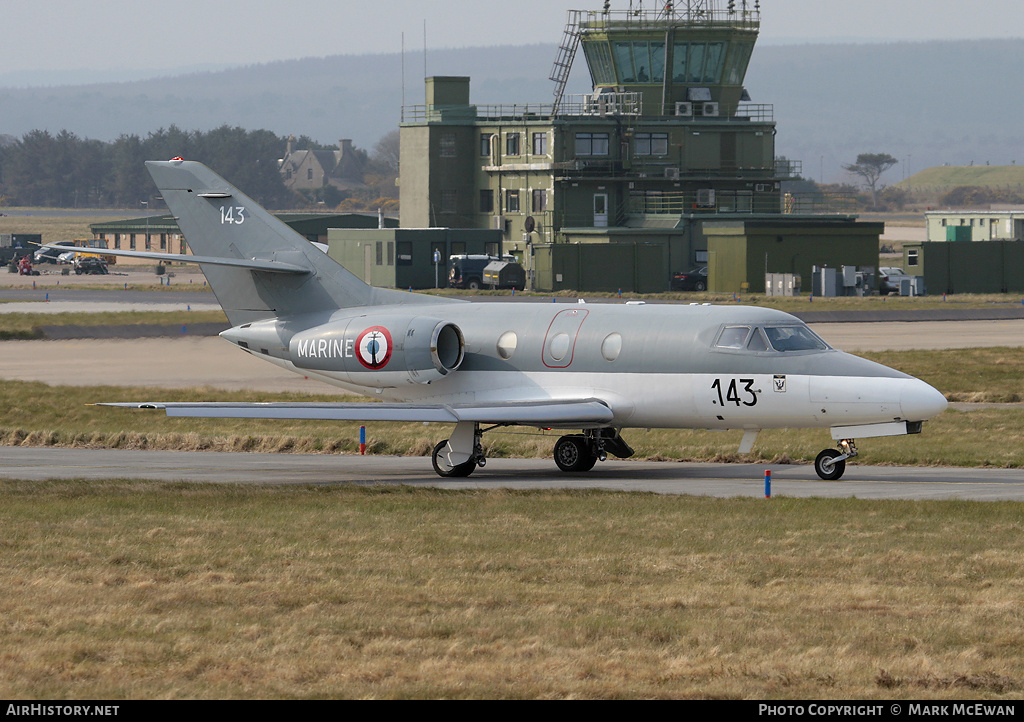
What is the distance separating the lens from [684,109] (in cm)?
8938

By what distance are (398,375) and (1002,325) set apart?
39.9m

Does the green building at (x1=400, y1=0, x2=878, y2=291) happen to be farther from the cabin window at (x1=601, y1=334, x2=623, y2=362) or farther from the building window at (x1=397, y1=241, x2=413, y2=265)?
the cabin window at (x1=601, y1=334, x2=623, y2=362)

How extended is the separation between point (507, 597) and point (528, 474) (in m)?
12.1

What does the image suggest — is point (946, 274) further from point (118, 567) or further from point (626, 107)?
point (118, 567)

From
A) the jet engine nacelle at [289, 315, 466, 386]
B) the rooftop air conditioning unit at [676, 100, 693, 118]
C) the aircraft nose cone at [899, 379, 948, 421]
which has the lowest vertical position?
the aircraft nose cone at [899, 379, 948, 421]

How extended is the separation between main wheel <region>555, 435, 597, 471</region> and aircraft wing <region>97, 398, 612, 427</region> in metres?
1.48

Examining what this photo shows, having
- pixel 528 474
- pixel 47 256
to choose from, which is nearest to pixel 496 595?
pixel 528 474

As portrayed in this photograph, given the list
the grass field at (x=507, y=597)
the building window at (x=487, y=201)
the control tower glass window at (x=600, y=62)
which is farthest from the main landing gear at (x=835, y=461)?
the building window at (x=487, y=201)

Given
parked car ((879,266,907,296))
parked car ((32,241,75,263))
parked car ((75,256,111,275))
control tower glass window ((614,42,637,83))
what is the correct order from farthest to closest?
parked car ((32,241,75,263))
parked car ((75,256,111,275))
control tower glass window ((614,42,637,83))
parked car ((879,266,907,296))

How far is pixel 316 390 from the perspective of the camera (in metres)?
37.3

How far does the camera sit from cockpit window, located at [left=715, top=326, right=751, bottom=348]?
23.5 m

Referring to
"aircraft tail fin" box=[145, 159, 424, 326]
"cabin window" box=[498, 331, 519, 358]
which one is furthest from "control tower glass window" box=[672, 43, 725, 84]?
"cabin window" box=[498, 331, 519, 358]

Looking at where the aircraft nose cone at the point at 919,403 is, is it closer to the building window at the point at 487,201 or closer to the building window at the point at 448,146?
the building window at the point at 487,201
